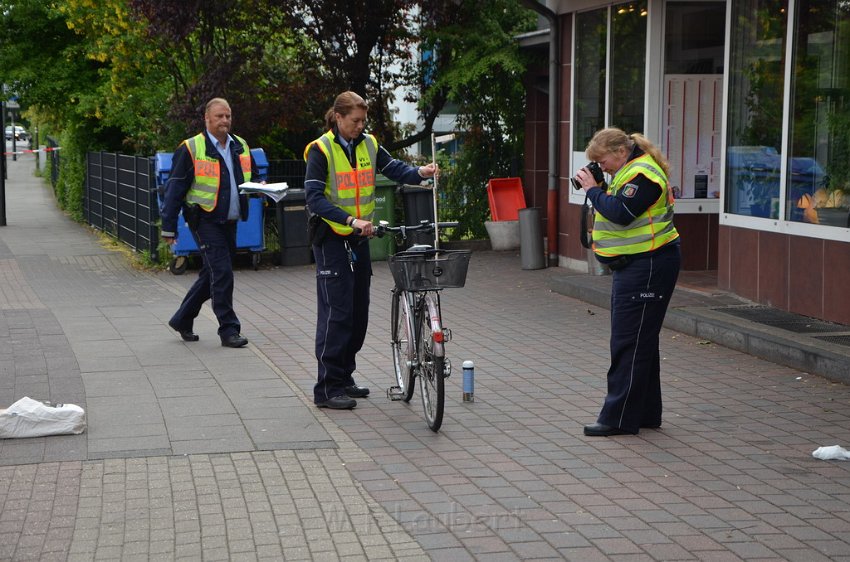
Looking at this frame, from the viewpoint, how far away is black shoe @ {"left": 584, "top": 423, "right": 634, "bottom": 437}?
675cm

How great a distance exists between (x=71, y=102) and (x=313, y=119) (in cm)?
761

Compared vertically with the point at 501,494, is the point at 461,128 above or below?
A: above

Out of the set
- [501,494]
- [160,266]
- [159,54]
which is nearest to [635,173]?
[501,494]

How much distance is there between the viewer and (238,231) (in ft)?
48.9

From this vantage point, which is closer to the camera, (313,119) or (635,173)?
(635,173)

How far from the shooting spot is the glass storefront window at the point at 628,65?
13.0 metres

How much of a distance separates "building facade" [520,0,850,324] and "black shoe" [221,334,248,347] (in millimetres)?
4505

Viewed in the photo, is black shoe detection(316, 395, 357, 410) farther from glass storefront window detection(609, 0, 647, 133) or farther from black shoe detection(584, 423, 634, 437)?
glass storefront window detection(609, 0, 647, 133)

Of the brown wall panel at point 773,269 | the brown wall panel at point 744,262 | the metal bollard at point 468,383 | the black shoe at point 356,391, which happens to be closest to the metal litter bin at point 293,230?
the brown wall panel at point 744,262

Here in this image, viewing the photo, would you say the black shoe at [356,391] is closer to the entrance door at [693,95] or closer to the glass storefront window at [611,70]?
the entrance door at [693,95]

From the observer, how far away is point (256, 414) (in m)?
7.24

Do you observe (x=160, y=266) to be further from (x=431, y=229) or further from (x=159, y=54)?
(x=431, y=229)

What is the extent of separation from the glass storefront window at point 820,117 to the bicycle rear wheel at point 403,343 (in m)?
3.89

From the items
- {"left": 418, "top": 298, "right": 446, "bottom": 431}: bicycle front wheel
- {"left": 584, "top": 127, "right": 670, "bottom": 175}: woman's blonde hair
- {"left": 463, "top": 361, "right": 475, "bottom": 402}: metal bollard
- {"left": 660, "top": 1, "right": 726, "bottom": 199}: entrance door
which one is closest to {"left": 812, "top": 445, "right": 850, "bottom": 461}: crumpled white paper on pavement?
{"left": 584, "top": 127, "right": 670, "bottom": 175}: woman's blonde hair
